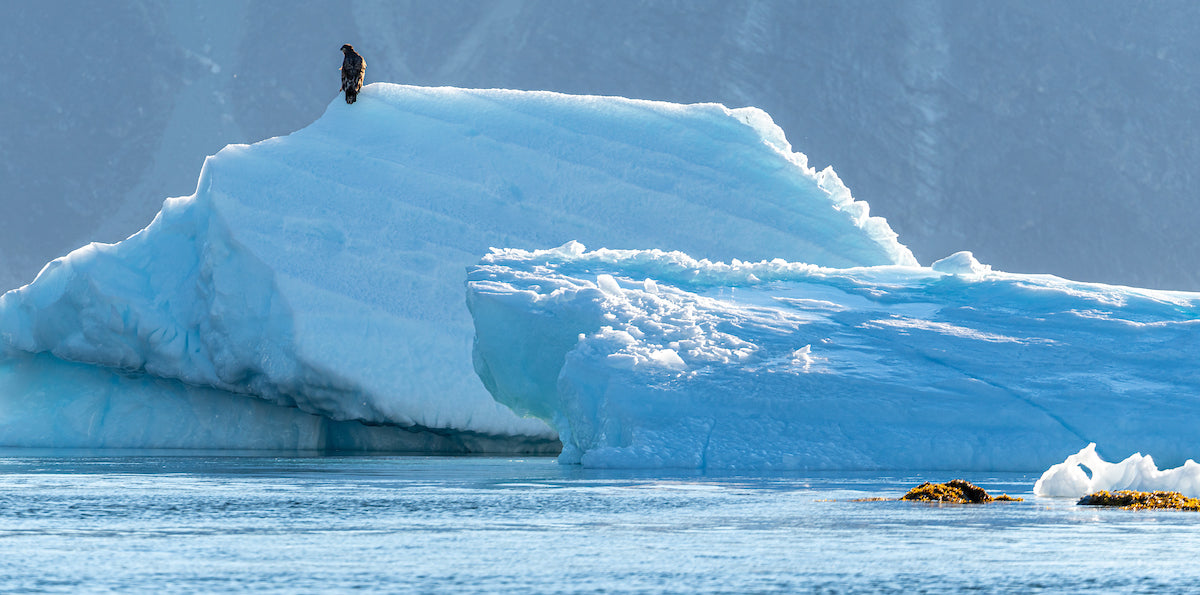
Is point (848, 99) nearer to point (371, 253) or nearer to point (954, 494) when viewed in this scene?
point (371, 253)

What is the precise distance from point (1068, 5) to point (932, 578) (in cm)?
6728

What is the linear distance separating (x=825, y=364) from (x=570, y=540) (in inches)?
293

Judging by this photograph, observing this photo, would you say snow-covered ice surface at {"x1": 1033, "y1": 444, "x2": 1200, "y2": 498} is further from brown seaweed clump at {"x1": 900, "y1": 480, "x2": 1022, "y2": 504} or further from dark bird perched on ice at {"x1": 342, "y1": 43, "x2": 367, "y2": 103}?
dark bird perched on ice at {"x1": 342, "y1": 43, "x2": 367, "y2": 103}

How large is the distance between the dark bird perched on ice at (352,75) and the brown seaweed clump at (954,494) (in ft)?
43.5

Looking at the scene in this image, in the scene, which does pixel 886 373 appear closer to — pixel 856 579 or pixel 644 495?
pixel 644 495

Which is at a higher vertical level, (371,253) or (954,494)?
(371,253)

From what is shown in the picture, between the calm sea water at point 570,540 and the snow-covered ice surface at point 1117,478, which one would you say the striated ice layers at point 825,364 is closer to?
the calm sea water at point 570,540

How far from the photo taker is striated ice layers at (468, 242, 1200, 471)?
1405 centimetres

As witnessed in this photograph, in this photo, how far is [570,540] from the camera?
746cm

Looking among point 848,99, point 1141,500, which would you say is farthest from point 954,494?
point 848,99

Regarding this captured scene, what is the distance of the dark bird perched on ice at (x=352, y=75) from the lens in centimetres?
2223

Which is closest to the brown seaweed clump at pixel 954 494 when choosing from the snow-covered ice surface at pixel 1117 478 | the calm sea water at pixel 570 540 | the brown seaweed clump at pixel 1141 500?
the calm sea water at pixel 570 540

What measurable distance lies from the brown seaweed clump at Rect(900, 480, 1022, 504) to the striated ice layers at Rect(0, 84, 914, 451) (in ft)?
31.9

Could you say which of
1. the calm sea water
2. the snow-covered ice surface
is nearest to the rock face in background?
the snow-covered ice surface
